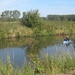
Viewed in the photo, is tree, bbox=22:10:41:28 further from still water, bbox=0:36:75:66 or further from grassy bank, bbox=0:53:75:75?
grassy bank, bbox=0:53:75:75

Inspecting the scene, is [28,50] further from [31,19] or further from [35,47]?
[31,19]

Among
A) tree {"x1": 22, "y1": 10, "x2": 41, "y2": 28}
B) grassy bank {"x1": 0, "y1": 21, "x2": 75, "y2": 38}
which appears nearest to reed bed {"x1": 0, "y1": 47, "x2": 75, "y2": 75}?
grassy bank {"x1": 0, "y1": 21, "x2": 75, "y2": 38}

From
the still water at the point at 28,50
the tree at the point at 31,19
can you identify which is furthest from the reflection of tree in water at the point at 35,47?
the tree at the point at 31,19

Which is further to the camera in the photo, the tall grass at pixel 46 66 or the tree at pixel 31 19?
the tree at pixel 31 19

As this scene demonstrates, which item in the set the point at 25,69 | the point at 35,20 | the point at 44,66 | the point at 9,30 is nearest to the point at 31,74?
the point at 25,69

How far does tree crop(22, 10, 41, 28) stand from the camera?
5238 centimetres

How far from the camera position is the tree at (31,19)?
172ft

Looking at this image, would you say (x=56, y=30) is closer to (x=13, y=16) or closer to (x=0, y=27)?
(x=0, y=27)

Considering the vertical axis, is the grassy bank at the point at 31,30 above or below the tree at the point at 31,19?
below

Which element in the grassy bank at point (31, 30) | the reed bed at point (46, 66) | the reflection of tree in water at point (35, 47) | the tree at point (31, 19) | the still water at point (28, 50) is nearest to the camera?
the reed bed at point (46, 66)

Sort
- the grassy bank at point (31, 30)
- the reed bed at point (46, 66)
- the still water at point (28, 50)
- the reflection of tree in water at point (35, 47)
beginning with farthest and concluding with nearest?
the grassy bank at point (31, 30) < the reflection of tree in water at point (35, 47) < the still water at point (28, 50) < the reed bed at point (46, 66)

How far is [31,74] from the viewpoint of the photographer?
27.3 feet

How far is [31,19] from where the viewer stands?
52.5m

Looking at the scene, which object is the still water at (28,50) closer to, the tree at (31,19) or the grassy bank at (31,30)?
the grassy bank at (31,30)
